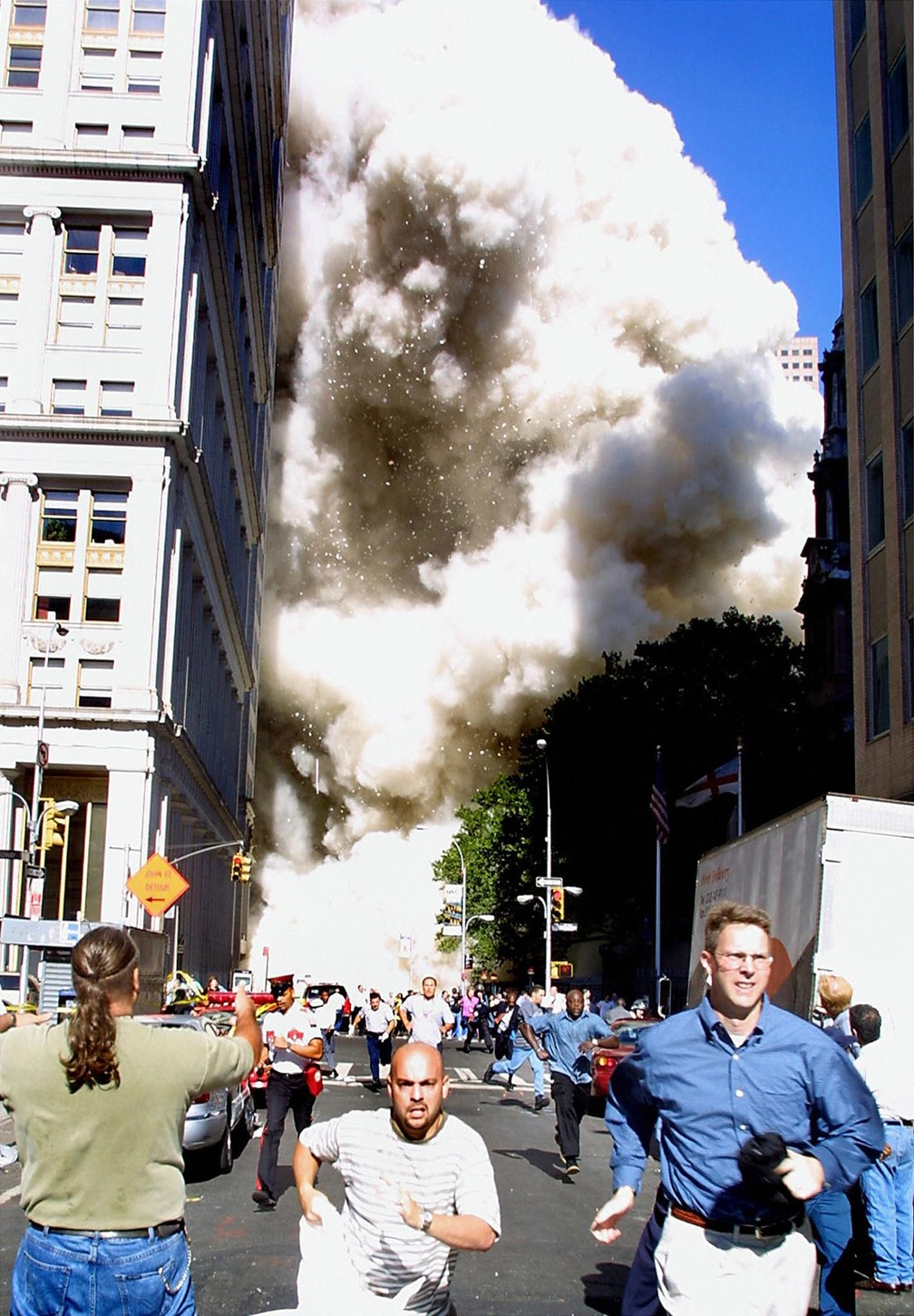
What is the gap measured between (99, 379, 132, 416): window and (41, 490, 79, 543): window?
102 inches

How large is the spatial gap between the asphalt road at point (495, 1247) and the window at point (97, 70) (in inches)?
1506

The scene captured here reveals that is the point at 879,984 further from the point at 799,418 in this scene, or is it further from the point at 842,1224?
the point at 799,418

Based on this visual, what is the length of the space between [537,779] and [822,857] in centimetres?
4319

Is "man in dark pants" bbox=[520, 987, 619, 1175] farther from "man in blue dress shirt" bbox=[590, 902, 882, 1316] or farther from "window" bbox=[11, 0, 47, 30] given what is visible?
"window" bbox=[11, 0, 47, 30]

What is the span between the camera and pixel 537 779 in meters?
54.1

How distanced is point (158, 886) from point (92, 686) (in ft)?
69.3

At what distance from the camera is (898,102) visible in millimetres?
28312

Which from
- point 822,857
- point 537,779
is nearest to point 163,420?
point 537,779

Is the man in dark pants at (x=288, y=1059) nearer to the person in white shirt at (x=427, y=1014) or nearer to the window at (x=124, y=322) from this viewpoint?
the person in white shirt at (x=427, y=1014)

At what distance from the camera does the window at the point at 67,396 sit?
45.6 metres

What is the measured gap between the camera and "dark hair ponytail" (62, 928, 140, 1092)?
152 inches

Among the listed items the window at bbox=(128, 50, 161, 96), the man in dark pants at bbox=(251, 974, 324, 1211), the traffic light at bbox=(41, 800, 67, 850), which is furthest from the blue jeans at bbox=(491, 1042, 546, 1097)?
the window at bbox=(128, 50, 161, 96)

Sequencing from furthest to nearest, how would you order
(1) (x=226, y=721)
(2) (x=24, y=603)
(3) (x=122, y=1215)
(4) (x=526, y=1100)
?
(1) (x=226, y=721)
(2) (x=24, y=603)
(4) (x=526, y=1100)
(3) (x=122, y=1215)

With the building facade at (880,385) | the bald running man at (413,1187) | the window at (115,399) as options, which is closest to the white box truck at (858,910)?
the bald running man at (413,1187)
